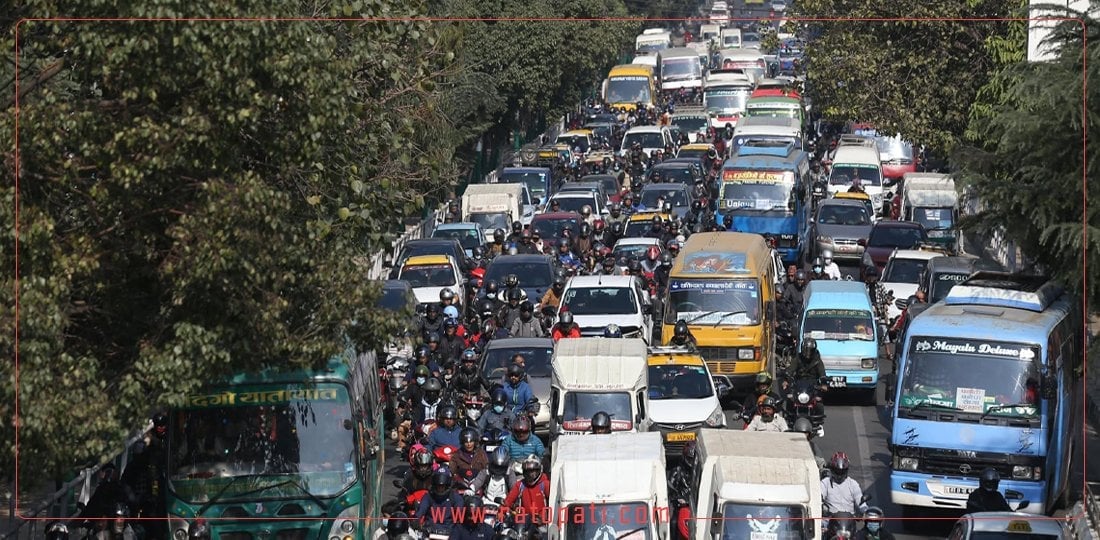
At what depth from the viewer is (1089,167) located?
17.1m

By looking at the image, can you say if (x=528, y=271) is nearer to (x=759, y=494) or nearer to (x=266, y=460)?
(x=266, y=460)

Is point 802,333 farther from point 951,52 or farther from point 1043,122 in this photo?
point 951,52

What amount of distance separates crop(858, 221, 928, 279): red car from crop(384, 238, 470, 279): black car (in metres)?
8.41

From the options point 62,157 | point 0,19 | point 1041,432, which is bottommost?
point 1041,432


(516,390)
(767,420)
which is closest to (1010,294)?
(767,420)

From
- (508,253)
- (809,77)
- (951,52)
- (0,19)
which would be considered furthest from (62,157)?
(809,77)

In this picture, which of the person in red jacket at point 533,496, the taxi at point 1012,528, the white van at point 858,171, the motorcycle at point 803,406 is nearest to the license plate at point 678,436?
the motorcycle at point 803,406

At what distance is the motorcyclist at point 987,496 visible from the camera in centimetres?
1598

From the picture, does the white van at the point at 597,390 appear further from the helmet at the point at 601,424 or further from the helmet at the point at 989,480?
the helmet at the point at 989,480

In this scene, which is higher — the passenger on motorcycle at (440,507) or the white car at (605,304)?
the white car at (605,304)

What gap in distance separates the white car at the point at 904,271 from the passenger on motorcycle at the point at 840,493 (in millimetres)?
14316

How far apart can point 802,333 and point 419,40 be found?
10.9 meters

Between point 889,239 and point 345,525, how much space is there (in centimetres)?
2230

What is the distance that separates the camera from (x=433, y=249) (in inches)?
1261
